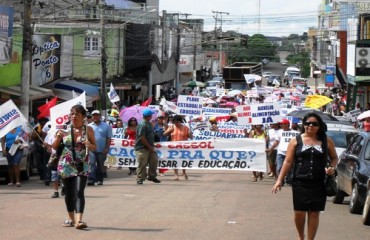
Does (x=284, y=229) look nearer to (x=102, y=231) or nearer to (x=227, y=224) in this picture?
(x=227, y=224)

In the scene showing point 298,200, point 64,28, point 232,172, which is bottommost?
point 232,172

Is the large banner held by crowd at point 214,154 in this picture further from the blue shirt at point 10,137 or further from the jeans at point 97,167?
the blue shirt at point 10,137

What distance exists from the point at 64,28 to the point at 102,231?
4578 centimetres

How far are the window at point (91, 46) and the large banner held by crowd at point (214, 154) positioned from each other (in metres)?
35.5

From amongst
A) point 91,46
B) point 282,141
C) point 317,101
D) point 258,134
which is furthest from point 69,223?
point 91,46

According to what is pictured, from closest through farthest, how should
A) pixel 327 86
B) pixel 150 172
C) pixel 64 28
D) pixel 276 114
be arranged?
pixel 150 172 < pixel 276 114 < pixel 64 28 < pixel 327 86

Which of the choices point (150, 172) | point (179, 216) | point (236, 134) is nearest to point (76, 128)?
point (179, 216)

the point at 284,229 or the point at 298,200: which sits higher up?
the point at 298,200

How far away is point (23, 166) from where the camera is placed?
21.2 metres

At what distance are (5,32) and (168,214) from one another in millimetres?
17028

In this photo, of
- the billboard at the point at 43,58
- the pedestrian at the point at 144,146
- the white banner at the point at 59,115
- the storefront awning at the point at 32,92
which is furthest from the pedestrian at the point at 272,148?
the billboard at the point at 43,58

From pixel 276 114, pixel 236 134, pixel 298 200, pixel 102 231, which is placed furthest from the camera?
pixel 236 134

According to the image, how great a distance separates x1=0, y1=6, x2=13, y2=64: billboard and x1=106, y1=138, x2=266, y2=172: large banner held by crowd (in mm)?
8931

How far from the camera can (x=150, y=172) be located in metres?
19.7
